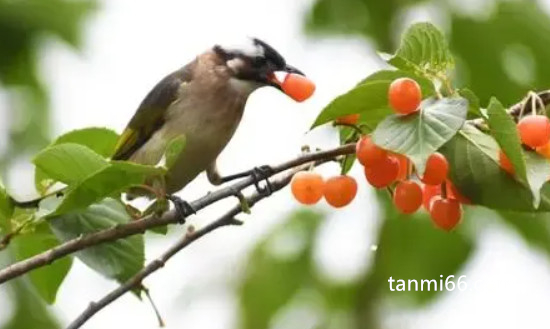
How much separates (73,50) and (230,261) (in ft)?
2.88

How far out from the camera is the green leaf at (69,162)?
215 cm

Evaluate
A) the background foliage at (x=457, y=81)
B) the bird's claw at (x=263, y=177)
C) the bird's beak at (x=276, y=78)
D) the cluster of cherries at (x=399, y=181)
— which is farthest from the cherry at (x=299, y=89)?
the background foliage at (x=457, y=81)

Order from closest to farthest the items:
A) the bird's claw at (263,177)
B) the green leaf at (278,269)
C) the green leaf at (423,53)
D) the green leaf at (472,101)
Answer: the green leaf at (472,101)
the green leaf at (423,53)
the bird's claw at (263,177)
the green leaf at (278,269)

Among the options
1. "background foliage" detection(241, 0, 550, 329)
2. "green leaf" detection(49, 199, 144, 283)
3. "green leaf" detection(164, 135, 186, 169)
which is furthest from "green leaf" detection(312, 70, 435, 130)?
"background foliage" detection(241, 0, 550, 329)

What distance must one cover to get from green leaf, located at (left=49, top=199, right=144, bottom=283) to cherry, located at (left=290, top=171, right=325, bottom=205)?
0.34 meters

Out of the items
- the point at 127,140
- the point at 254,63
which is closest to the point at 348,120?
the point at 254,63

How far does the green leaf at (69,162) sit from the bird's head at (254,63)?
3.51ft

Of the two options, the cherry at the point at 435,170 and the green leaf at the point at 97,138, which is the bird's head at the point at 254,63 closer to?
the green leaf at the point at 97,138

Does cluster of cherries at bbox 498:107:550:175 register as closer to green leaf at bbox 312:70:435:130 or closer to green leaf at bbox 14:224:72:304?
green leaf at bbox 312:70:435:130

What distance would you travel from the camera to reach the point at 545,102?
6.68 feet

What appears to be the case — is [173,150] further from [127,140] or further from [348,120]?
[127,140]

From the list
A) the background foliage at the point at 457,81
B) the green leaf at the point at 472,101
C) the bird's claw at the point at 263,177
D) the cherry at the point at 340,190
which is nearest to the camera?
the green leaf at the point at 472,101

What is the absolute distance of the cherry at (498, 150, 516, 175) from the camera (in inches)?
78.0

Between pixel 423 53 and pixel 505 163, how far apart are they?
0.22 metres
